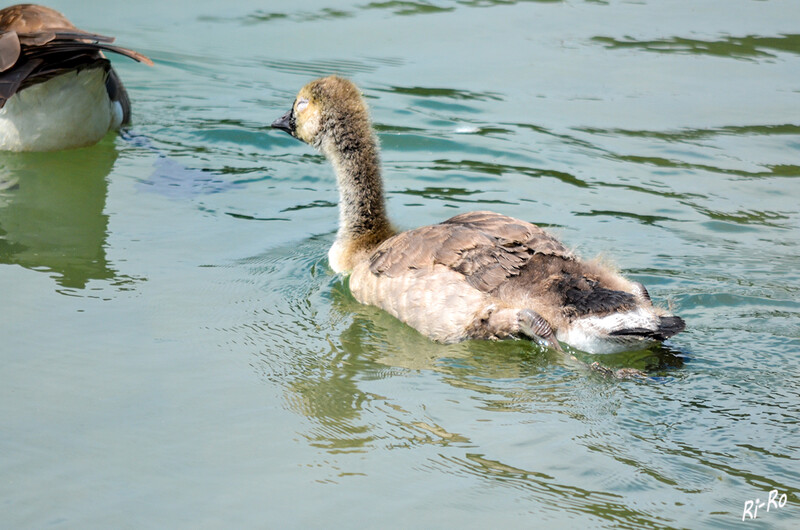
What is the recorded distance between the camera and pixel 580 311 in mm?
5316

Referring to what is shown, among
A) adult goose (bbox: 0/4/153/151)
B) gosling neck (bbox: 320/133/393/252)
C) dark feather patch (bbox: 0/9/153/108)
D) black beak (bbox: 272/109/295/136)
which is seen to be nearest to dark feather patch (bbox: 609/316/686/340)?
gosling neck (bbox: 320/133/393/252)

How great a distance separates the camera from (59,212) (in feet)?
25.3

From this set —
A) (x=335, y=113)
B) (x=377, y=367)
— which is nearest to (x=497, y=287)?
(x=377, y=367)

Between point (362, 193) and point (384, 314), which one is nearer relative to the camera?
point (384, 314)

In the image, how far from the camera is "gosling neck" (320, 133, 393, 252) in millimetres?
6762

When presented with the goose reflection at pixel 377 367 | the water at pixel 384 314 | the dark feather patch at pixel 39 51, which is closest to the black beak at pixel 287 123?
the water at pixel 384 314

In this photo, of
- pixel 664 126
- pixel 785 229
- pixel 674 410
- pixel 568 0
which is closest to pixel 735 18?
pixel 568 0

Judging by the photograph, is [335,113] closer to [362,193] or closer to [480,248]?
[362,193]

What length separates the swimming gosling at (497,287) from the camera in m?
5.27

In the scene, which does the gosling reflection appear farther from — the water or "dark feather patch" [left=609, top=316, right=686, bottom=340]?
"dark feather patch" [left=609, top=316, right=686, bottom=340]

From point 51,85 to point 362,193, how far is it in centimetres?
333

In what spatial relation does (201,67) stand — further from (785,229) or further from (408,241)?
(785,229)

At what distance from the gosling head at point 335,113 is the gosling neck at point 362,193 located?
1 cm

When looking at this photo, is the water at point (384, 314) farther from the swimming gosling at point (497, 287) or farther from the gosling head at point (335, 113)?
the gosling head at point (335, 113)
